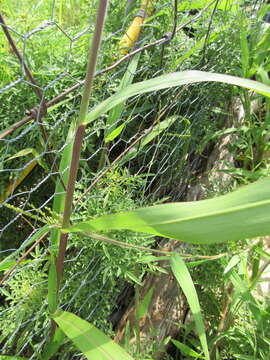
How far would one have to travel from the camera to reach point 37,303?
766 mm

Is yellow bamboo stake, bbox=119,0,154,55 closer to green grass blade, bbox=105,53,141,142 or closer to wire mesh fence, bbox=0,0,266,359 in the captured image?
wire mesh fence, bbox=0,0,266,359

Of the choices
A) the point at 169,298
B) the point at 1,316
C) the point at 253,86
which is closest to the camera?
the point at 253,86

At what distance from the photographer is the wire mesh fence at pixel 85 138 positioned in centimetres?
76

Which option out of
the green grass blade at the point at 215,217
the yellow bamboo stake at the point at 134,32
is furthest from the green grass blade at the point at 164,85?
the yellow bamboo stake at the point at 134,32

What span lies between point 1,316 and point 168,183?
66 cm

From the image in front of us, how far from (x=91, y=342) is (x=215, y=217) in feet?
1.01

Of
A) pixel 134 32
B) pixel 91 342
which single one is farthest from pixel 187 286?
pixel 134 32

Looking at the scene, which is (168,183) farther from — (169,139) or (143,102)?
(143,102)

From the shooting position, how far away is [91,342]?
1.90 feet

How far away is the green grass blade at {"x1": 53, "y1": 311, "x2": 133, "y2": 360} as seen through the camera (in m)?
0.56

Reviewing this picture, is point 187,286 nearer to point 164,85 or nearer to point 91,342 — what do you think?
point 91,342

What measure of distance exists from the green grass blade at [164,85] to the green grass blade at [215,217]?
→ 0.15 m

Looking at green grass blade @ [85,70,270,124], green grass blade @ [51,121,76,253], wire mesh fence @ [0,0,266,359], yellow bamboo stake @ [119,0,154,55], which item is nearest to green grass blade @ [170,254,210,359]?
wire mesh fence @ [0,0,266,359]

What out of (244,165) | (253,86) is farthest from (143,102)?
(253,86)
